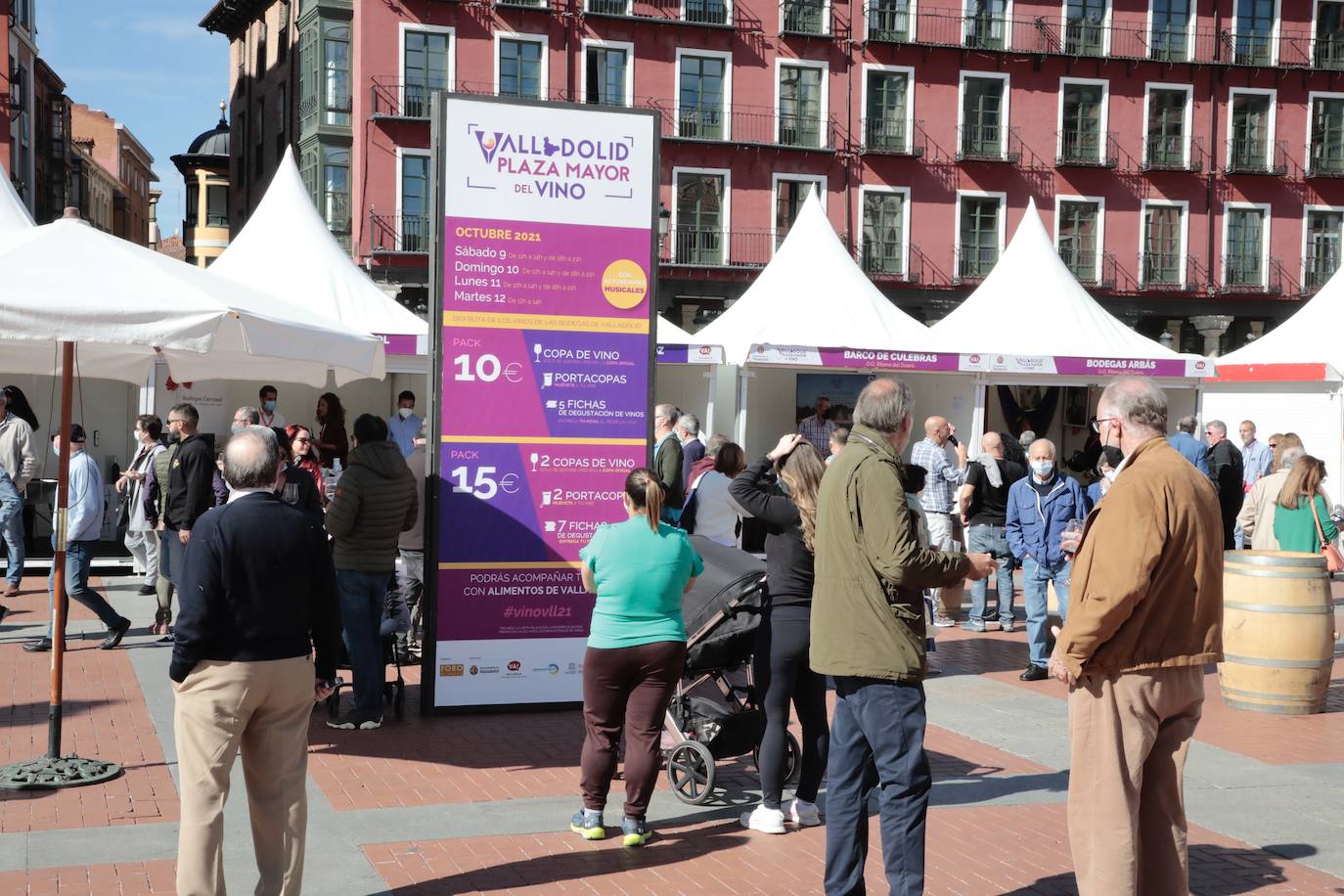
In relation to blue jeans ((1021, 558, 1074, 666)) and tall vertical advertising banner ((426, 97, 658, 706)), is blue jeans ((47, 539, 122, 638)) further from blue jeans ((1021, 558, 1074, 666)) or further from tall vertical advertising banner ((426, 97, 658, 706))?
blue jeans ((1021, 558, 1074, 666))

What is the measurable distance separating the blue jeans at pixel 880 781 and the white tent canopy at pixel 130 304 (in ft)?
11.5

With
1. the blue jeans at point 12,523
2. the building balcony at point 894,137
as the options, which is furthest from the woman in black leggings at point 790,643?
the building balcony at point 894,137

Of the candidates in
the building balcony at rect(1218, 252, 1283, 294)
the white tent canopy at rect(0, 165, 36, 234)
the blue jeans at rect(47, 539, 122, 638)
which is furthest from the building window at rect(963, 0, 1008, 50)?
the blue jeans at rect(47, 539, 122, 638)

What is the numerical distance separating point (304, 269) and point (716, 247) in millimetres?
20995

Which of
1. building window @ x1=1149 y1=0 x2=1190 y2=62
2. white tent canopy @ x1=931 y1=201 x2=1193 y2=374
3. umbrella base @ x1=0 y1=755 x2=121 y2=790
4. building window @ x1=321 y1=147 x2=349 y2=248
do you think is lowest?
umbrella base @ x1=0 y1=755 x2=121 y2=790

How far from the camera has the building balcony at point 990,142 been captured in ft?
130

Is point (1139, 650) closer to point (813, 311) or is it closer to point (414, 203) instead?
point (813, 311)

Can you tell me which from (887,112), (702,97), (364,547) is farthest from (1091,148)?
(364,547)

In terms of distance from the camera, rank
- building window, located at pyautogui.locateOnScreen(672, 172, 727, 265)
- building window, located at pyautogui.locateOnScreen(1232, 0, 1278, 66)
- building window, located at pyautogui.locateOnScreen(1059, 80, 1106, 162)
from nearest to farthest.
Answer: building window, located at pyautogui.locateOnScreen(672, 172, 727, 265) < building window, located at pyautogui.locateOnScreen(1059, 80, 1106, 162) < building window, located at pyautogui.locateOnScreen(1232, 0, 1278, 66)

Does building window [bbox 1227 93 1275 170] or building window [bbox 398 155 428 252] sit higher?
building window [bbox 1227 93 1275 170]

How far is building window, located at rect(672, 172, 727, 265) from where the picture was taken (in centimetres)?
3738

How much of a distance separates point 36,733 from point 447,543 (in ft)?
8.37

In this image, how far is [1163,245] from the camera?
133 ft

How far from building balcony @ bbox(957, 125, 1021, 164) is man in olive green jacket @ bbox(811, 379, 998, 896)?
3614 cm
